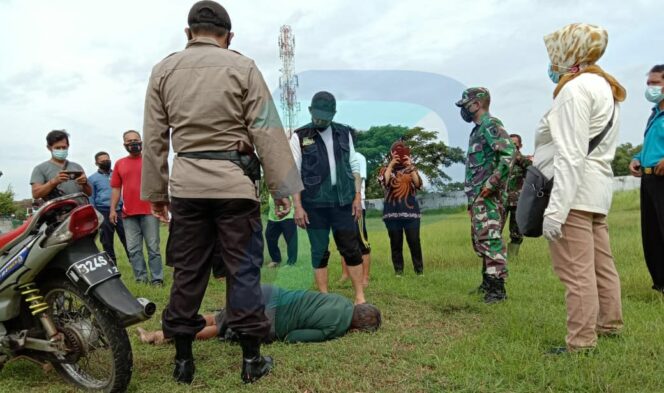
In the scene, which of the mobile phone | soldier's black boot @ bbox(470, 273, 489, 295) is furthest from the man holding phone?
soldier's black boot @ bbox(470, 273, 489, 295)

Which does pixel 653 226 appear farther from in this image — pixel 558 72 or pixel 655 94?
pixel 558 72

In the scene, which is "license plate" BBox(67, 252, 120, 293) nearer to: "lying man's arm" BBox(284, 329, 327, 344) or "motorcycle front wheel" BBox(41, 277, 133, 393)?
"motorcycle front wheel" BBox(41, 277, 133, 393)

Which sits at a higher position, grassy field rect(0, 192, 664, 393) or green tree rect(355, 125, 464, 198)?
green tree rect(355, 125, 464, 198)

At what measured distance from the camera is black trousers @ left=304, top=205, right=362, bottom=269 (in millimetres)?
4512

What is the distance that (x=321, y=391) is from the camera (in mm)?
2893

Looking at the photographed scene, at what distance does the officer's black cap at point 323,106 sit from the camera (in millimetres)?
4102

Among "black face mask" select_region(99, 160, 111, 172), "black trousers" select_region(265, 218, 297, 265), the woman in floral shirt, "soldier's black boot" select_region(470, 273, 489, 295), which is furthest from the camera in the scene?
"black face mask" select_region(99, 160, 111, 172)

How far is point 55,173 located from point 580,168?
4.88 metres

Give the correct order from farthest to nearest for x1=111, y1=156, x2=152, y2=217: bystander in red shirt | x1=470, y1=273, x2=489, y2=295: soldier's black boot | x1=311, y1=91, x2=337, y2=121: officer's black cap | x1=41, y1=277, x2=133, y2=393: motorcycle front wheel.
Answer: x1=111, y1=156, x2=152, y2=217: bystander in red shirt, x1=470, y1=273, x2=489, y2=295: soldier's black boot, x1=311, y1=91, x2=337, y2=121: officer's black cap, x1=41, y1=277, x2=133, y2=393: motorcycle front wheel

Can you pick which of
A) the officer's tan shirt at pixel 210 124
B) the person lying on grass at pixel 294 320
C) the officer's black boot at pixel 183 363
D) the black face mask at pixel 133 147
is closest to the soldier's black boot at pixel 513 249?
the person lying on grass at pixel 294 320

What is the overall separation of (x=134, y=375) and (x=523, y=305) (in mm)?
3261

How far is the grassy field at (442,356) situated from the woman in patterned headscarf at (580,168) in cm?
33

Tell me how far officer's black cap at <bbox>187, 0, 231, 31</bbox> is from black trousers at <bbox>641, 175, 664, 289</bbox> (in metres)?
3.97

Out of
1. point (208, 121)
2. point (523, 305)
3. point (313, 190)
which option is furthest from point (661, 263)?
point (208, 121)
